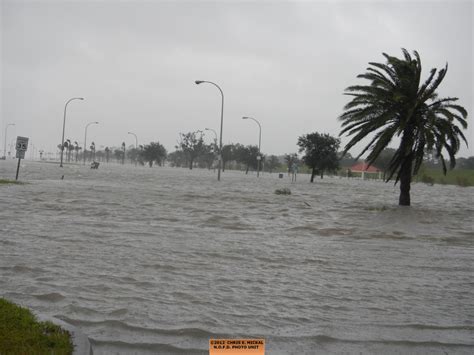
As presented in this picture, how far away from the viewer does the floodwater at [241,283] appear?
13.5 feet

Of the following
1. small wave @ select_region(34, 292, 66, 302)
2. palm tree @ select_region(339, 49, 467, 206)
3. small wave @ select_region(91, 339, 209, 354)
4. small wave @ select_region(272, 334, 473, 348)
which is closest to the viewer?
small wave @ select_region(91, 339, 209, 354)

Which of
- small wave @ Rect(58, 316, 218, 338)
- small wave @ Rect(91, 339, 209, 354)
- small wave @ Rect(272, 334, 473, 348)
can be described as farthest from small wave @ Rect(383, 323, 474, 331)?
small wave @ Rect(91, 339, 209, 354)

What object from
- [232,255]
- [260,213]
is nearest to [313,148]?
[260,213]

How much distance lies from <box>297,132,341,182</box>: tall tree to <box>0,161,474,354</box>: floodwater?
124 feet

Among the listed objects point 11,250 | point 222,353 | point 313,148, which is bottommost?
point 11,250

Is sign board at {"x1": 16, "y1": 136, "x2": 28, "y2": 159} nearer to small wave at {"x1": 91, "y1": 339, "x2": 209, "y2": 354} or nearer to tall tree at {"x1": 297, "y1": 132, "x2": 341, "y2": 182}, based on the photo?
small wave at {"x1": 91, "y1": 339, "x2": 209, "y2": 354}

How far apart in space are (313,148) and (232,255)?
42.9 m

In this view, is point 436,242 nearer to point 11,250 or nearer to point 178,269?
point 178,269

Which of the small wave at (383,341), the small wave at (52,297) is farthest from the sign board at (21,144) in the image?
the small wave at (383,341)

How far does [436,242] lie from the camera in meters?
10.2

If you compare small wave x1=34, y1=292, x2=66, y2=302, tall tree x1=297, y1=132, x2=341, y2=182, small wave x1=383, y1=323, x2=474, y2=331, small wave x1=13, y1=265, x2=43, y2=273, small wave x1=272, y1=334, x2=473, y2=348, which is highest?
tall tree x1=297, y1=132, x2=341, y2=182

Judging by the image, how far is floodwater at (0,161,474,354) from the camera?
4113 mm

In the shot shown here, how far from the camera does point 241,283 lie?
5875 mm

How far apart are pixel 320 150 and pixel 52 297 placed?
151ft
